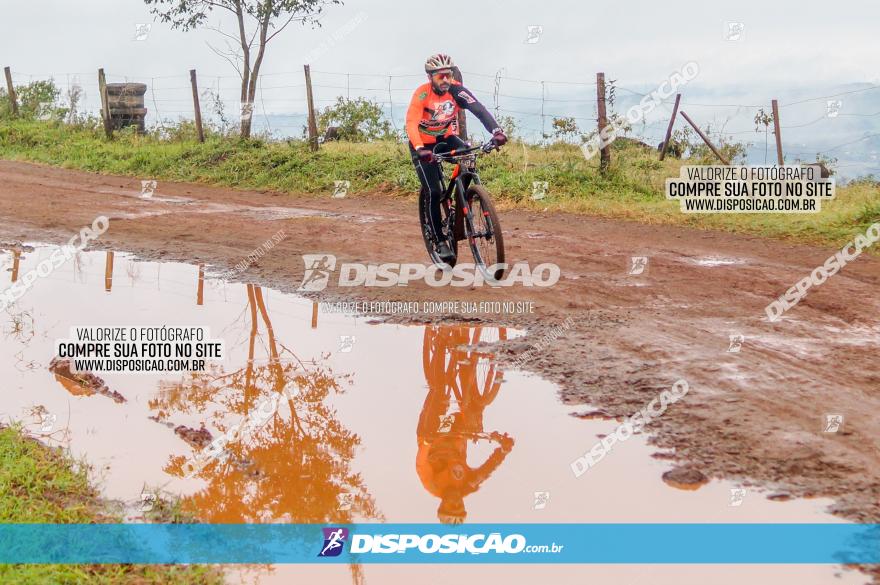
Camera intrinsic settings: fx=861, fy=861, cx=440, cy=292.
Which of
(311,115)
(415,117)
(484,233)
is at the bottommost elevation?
(484,233)

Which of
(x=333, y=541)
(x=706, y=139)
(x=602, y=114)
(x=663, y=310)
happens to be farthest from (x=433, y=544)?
(x=706, y=139)

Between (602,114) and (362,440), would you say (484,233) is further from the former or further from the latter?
(602,114)

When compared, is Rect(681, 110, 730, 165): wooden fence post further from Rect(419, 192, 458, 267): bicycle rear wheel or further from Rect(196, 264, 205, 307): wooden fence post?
Rect(196, 264, 205, 307): wooden fence post

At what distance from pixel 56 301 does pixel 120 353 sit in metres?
1.98

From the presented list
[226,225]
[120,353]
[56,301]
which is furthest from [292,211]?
[120,353]

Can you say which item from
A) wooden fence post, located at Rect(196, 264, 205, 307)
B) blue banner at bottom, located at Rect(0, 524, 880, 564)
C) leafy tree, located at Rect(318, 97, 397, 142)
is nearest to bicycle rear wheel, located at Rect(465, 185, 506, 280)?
wooden fence post, located at Rect(196, 264, 205, 307)

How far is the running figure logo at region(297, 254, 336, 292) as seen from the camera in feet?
28.8

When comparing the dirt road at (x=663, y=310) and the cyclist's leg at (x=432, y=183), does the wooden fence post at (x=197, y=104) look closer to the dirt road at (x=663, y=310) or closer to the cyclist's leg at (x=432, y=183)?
the dirt road at (x=663, y=310)

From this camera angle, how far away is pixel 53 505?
4066 millimetres

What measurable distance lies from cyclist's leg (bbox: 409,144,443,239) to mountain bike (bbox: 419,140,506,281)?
9 cm

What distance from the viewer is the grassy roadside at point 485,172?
11.9 m

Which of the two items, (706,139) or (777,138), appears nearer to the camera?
(777,138)

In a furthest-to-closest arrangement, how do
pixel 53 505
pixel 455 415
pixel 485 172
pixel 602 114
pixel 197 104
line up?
pixel 197 104, pixel 485 172, pixel 602 114, pixel 455 415, pixel 53 505

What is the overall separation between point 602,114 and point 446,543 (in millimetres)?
12773
